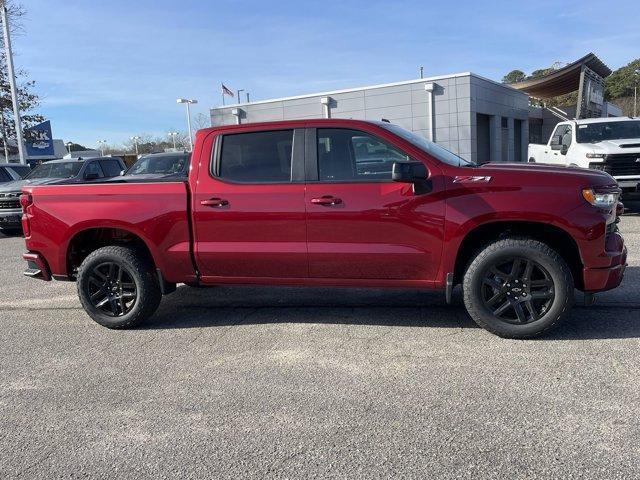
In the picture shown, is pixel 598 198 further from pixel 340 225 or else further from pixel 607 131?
pixel 607 131

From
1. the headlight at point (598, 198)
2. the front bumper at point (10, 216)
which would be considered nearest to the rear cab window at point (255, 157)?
the headlight at point (598, 198)

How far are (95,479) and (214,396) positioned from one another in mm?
1008

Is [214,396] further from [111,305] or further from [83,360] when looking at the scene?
[111,305]

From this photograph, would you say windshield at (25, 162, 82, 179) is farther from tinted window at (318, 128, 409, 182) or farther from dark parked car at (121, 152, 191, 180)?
tinted window at (318, 128, 409, 182)

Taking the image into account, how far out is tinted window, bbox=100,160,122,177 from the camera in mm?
14500

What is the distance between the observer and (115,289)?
5316 millimetres

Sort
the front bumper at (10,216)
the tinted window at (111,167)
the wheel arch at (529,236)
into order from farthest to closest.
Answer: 1. the tinted window at (111,167)
2. the front bumper at (10,216)
3. the wheel arch at (529,236)

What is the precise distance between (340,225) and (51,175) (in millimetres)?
11275

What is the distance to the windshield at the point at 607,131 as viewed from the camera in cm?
1220

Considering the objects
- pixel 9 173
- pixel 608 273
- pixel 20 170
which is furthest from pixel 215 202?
pixel 20 170

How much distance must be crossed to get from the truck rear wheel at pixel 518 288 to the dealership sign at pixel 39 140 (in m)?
27.8

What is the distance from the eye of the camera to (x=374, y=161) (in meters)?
4.74

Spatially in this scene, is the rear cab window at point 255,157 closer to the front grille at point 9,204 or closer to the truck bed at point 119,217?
the truck bed at point 119,217

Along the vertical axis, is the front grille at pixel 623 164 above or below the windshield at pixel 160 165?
below
